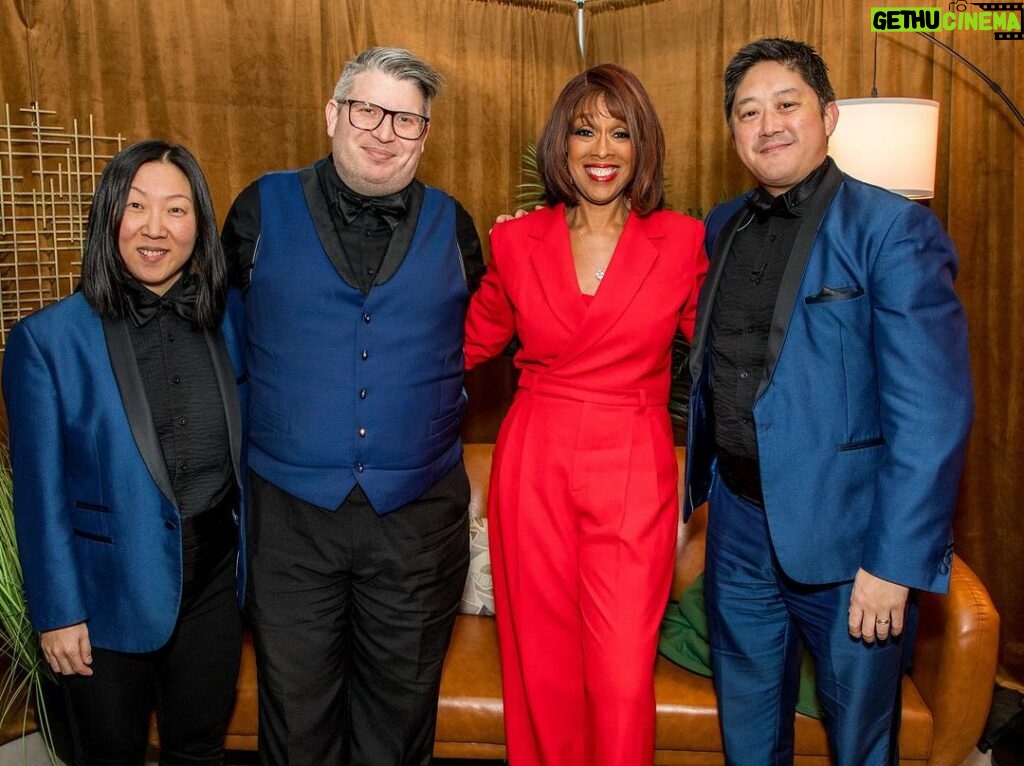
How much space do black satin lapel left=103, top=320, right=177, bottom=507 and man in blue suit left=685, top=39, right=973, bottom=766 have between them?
1138 mm

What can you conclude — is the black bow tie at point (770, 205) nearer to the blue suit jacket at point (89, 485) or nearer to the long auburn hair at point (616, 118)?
the long auburn hair at point (616, 118)

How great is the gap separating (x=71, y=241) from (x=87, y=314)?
5.75ft

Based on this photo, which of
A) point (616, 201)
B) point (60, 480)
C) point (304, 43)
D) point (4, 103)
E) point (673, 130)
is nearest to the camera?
point (60, 480)

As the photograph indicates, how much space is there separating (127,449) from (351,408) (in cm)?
47

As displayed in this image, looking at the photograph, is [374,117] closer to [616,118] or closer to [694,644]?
[616,118]

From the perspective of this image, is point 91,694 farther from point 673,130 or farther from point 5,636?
point 673,130

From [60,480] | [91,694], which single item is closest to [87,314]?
[60,480]

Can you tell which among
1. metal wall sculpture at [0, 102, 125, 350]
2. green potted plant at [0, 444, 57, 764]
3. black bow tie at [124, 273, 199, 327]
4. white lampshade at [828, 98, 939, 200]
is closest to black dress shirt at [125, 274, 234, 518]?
black bow tie at [124, 273, 199, 327]

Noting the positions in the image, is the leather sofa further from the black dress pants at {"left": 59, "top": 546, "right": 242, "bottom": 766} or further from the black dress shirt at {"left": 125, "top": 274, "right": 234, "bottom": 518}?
the black dress shirt at {"left": 125, "top": 274, "right": 234, "bottom": 518}

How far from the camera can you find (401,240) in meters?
2.08

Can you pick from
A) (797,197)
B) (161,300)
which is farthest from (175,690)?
(797,197)

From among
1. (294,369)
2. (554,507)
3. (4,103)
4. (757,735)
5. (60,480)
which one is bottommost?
(757,735)

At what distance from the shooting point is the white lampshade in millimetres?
2934

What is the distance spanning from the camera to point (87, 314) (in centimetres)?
185
